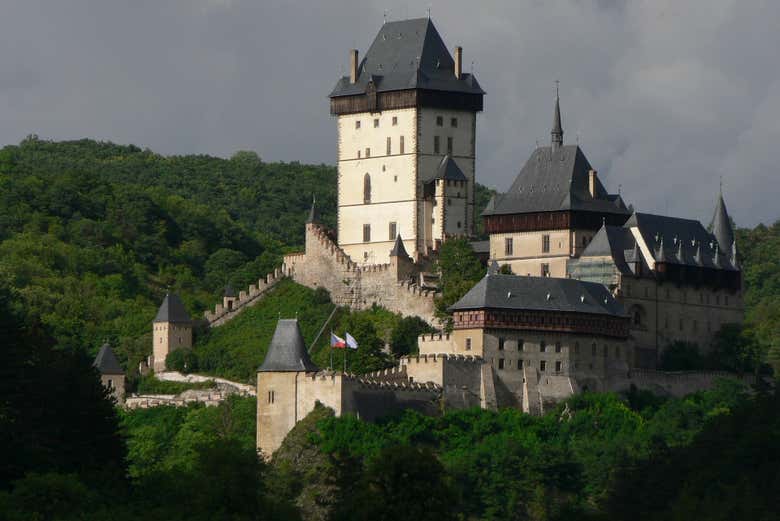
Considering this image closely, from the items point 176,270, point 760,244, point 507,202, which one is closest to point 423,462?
point 507,202

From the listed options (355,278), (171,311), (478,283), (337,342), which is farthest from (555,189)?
(171,311)

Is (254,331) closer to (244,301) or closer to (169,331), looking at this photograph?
(244,301)

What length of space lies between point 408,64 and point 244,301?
36.8ft

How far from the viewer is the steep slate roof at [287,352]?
3932 inches

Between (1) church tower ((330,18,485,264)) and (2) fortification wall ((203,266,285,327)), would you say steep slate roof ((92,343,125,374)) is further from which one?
(1) church tower ((330,18,485,264))

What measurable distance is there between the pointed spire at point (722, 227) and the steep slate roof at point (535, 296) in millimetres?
9718

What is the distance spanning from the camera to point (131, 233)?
443 feet

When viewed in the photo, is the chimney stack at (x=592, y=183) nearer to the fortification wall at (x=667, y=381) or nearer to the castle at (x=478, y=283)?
the castle at (x=478, y=283)

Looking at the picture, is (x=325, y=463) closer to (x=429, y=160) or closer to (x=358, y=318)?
(x=358, y=318)

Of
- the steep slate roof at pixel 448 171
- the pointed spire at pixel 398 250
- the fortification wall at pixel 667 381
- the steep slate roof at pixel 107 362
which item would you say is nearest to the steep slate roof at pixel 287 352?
the pointed spire at pixel 398 250

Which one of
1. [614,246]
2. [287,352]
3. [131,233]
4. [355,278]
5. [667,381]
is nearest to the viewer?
[287,352]

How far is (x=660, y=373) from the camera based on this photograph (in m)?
105

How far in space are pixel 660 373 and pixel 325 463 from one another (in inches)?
586

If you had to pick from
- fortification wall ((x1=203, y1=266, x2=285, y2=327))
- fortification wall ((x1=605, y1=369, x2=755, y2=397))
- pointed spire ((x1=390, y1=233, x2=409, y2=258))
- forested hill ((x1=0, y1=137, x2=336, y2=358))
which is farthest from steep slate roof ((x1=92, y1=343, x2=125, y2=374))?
fortification wall ((x1=605, y1=369, x2=755, y2=397))
